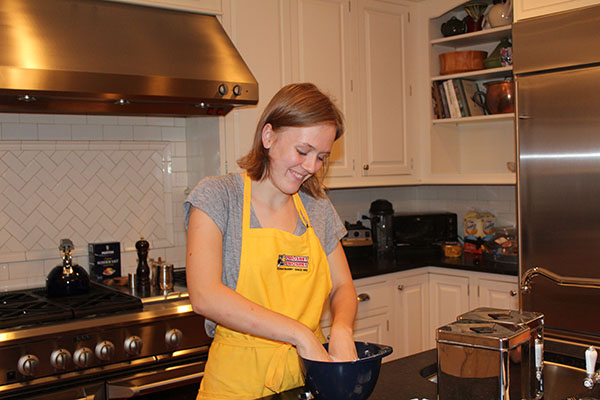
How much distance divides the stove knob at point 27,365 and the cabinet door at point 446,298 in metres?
2.14

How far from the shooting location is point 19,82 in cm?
227

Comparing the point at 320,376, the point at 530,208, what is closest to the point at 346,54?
the point at 530,208

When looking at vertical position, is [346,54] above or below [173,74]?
above

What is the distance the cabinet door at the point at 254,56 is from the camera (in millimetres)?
3102

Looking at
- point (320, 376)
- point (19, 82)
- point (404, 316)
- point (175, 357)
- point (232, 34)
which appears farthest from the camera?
point (404, 316)

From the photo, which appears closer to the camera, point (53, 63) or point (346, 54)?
point (53, 63)

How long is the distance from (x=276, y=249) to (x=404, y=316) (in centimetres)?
206

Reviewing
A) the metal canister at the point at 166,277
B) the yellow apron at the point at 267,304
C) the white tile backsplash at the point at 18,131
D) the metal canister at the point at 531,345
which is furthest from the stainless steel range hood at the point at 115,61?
the metal canister at the point at 531,345

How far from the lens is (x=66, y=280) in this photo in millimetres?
2719

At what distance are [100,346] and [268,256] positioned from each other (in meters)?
1.03

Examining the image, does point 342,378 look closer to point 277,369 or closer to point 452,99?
point 277,369

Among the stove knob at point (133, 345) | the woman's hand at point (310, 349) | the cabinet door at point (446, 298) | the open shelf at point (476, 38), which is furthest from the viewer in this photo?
the open shelf at point (476, 38)

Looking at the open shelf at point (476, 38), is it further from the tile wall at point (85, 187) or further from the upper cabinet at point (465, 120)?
the tile wall at point (85, 187)

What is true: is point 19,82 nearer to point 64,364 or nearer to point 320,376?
point 64,364
